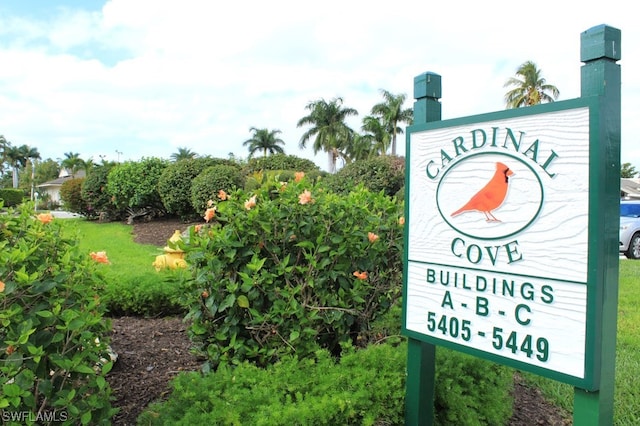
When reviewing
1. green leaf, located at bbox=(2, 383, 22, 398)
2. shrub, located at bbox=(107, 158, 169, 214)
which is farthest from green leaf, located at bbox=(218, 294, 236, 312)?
shrub, located at bbox=(107, 158, 169, 214)

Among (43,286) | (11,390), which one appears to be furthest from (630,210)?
(11,390)

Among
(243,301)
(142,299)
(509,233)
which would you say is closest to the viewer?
(509,233)

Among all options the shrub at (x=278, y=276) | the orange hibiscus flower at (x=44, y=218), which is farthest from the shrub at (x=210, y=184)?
the orange hibiscus flower at (x=44, y=218)

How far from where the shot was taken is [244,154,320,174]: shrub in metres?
15.6

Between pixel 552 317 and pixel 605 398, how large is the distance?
12.3 inches

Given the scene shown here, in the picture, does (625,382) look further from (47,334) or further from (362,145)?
(362,145)

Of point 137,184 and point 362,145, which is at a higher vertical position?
point 362,145

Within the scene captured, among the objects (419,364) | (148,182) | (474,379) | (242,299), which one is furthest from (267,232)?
(148,182)

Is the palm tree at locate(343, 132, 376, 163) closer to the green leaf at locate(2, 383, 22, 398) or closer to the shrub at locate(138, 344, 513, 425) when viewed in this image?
the shrub at locate(138, 344, 513, 425)

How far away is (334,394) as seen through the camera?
6.70 ft

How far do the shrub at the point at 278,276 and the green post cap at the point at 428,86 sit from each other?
901 millimetres

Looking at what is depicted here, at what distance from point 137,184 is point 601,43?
15146 millimetres

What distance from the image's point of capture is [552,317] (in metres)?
1.70

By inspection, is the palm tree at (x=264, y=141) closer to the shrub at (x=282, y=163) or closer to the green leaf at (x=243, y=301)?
the shrub at (x=282, y=163)
